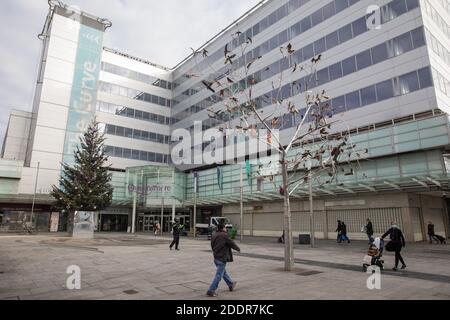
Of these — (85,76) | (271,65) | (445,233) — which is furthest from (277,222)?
(85,76)

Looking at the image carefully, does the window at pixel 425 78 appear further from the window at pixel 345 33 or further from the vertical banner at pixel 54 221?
the vertical banner at pixel 54 221

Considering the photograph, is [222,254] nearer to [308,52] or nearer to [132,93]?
[308,52]

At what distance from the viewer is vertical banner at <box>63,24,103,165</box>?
46.0 metres

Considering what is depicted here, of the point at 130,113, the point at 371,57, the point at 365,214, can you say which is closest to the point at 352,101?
the point at 371,57

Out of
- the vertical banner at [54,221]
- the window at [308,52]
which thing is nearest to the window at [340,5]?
the window at [308,52]

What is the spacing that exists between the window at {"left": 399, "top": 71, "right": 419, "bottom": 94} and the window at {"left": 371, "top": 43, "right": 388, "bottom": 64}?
2.91 metres

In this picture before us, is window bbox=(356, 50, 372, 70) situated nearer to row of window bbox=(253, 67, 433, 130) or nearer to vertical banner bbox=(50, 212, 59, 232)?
row of window bbox=(253, 67, 433, 130)

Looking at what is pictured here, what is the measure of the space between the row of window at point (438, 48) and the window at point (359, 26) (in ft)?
18.6

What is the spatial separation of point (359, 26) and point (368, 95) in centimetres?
721

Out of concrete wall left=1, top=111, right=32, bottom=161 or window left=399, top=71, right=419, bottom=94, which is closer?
window left=399, top=71, right=419, bottom=94

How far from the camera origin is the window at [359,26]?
29.7m

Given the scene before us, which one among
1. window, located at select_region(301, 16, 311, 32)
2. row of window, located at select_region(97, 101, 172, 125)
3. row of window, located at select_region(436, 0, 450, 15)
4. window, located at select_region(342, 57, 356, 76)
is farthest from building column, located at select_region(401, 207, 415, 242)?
row of window, located at select_region(97, 101, 172, 125)
